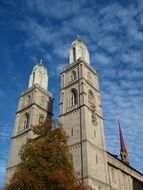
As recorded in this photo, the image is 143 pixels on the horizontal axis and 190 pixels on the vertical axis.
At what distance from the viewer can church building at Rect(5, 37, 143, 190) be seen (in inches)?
1290

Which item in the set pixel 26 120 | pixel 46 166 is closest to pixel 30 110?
pixel 26 120

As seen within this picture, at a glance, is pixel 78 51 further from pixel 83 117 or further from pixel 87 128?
pixel 87 128

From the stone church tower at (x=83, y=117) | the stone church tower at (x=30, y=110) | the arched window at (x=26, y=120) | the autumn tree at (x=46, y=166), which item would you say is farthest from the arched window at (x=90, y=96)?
the autumn tree at (x=46, y=166)

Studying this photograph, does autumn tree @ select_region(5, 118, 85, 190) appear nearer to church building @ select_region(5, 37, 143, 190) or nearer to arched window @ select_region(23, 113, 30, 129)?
church building @ select_region(5, 37, 143, 190)

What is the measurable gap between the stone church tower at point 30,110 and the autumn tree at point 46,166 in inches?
638

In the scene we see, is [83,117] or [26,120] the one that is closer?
[83,117]

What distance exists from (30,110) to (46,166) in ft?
77.1

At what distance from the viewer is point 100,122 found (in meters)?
39.1

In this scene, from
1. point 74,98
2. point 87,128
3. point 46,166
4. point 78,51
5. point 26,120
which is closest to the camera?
point 46,166

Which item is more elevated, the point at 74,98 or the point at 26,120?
the point at 74,98

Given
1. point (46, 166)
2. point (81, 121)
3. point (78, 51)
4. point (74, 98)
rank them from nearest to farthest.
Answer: point (46, 166) → point (81, 121) → point (74, 98) → point (78, 51)

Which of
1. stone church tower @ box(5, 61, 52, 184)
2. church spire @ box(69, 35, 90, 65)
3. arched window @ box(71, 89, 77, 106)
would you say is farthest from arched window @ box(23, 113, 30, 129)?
church spire @ box(69, 35, 90, 65)

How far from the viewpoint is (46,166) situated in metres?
22.4

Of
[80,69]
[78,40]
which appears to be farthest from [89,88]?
[78,40]
